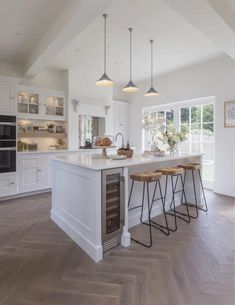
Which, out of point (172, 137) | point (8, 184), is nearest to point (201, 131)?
point (172, 137)

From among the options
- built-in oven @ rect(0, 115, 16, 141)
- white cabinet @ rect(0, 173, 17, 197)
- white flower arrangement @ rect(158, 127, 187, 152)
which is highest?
built-in oven @ rect(0, 115, 16, 141)

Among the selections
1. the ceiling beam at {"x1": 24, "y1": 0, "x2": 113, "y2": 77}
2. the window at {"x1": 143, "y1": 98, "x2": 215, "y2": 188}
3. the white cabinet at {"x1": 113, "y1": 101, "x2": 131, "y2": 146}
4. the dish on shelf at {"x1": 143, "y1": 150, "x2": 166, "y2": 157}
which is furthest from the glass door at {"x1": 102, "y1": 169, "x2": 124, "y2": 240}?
the white cabinet at {"x1": 113, "y1": 101, "x2": 131, "y2": 146}

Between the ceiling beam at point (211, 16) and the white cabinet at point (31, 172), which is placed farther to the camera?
the white cabinet at point (31, 172)

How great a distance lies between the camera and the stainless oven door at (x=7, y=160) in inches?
165

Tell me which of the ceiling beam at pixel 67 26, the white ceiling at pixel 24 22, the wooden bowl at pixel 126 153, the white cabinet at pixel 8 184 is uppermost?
the white ceiling at pixel 24 22

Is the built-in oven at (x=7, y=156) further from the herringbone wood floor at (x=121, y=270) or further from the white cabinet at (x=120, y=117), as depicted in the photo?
the white cabinet at (x=120, y=117)

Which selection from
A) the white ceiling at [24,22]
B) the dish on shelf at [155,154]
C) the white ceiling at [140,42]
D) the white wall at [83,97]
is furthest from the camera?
the white wall at [83,97]

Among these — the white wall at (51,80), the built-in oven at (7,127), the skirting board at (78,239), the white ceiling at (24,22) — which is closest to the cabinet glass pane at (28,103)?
the white wall at (51,80)

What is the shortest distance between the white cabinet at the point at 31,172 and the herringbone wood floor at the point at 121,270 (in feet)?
5.25

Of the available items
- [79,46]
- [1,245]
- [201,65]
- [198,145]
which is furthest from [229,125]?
[1,245]

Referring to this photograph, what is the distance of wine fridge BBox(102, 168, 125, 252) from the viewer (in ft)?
7.50

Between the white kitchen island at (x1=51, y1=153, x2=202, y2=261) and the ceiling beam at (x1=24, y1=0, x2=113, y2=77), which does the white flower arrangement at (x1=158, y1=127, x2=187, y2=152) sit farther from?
the ceiling beam at (x1=24, y1=0, x2=113, y2=77)

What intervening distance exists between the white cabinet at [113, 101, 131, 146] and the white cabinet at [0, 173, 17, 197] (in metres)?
3.31

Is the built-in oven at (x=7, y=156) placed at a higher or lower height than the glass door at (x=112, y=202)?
higher
